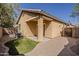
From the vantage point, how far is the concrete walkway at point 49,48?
7449 millimetres

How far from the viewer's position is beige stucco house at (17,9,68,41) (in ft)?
24.4

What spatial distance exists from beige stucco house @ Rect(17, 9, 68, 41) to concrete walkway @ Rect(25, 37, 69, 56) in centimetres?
9

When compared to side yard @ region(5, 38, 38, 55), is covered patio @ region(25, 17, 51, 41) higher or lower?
higher

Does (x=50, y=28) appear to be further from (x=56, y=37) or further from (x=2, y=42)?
(x=2, y=42)

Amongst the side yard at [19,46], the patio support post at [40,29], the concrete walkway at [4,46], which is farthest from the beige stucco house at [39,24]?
the concrete walkway at [4,46]

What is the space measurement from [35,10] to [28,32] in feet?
1.10

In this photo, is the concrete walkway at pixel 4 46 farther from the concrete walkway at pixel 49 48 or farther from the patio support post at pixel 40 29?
the patio support post at pixel 40 29

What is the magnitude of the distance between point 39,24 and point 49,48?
37 centimetres

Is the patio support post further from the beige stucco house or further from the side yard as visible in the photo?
the side yard

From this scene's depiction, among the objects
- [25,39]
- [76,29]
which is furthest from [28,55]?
[76,29]

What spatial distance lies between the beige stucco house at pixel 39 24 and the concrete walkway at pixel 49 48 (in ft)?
0.29

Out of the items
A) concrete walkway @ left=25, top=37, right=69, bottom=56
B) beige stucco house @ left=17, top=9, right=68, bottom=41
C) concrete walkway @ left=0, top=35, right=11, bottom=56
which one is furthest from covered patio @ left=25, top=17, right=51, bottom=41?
concrete walkway @ left=0, top=35, right=11, bottom=56

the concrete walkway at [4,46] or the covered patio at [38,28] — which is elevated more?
the covered patio at [38,28]

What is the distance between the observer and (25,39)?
7496 mm
